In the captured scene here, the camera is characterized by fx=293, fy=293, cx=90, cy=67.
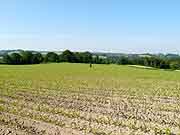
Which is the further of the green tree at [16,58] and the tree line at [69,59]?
the tree line at [69,59]

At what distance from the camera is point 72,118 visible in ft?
42.4

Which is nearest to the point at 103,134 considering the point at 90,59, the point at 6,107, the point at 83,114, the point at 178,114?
the point at 83,114

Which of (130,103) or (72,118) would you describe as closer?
(72,118)

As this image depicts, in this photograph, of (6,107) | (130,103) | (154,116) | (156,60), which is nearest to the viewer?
(154,116)

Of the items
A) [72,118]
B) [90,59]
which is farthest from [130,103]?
[90,59]

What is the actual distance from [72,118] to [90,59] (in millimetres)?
117211

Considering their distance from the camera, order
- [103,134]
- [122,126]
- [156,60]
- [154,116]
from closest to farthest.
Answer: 1. [103,134]
2. [122,126]
3. [154,116]
4. [156,60]

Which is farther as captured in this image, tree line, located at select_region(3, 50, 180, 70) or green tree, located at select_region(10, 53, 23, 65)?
tree line, located at select_region(3, 50, 180, 70)

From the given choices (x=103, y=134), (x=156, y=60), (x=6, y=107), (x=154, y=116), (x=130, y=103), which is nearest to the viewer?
(x=103, y=134)

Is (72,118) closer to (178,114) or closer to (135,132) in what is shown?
(135,132)

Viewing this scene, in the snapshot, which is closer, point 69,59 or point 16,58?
point 16,58

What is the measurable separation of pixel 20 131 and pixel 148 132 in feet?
15.4

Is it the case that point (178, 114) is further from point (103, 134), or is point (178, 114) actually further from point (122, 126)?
point (103, 134)

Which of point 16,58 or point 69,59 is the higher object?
point 16,58
